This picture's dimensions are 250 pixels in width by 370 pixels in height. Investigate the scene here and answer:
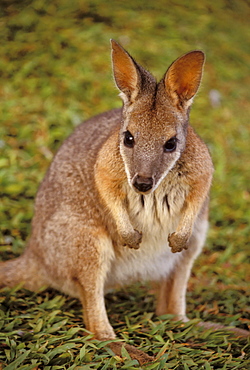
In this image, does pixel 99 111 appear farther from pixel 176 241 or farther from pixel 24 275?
pixel 176 241

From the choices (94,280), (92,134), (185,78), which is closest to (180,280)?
(94,280)

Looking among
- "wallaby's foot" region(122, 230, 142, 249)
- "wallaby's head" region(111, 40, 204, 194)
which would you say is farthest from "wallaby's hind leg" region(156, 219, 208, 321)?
"wallaby's head" region(111, 40, 204, 194)

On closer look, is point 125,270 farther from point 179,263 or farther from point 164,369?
point 164,369

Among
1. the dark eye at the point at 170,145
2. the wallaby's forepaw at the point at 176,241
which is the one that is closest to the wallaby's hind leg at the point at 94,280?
the wallaby's forepaw at the point at 176,241

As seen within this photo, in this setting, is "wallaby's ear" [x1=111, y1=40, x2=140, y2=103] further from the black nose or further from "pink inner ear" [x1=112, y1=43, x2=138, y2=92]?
the black nose

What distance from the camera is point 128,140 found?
3.11 metres

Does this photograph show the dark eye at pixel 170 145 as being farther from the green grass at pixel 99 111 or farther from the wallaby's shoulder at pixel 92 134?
the green grass at pixel 99 111

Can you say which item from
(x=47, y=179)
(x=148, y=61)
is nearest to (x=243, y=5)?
(x=148, y=61)

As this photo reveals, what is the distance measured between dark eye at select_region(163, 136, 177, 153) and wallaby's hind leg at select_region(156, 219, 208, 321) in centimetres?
87

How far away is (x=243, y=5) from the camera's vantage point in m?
9.05

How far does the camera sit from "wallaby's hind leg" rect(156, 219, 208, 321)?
3.85 meters

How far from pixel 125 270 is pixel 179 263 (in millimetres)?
406

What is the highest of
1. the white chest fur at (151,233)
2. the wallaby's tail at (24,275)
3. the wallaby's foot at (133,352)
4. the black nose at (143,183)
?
the black nose at (143,183)

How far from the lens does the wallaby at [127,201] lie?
10.2 ft
